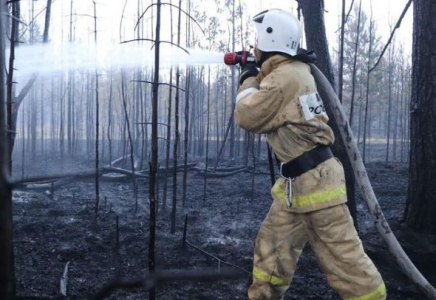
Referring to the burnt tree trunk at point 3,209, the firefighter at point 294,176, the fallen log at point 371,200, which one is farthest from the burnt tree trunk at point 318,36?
the burnt tree trunk at point 3,209

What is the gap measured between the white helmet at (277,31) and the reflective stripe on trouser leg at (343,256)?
1029 millimetres

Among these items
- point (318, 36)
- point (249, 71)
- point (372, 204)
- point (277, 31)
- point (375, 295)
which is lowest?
point (375, 295)

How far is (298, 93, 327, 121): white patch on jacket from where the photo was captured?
2.92m

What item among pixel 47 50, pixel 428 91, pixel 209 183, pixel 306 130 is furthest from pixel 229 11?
pixel 306 130

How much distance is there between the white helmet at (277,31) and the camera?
9.72 feet

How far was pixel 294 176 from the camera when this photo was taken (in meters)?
3.01

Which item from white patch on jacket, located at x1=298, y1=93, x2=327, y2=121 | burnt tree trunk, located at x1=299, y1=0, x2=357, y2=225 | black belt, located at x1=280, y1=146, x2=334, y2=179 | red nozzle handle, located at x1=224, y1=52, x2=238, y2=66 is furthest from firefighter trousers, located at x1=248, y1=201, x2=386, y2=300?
burnt tree trunk, located at x1=299, y1=0, x2=357, y2=225

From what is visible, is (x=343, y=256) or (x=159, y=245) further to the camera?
(x=159, y=245)

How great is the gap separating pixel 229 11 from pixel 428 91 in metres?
21.9

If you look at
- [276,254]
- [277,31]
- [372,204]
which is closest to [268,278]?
[276,254]

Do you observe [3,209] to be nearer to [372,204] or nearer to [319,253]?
[319,253]

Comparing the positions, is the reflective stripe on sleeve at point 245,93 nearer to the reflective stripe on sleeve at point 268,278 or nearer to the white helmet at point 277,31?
the white helmet at point 277,31

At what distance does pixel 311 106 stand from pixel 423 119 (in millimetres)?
2384

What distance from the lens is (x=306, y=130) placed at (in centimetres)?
298
